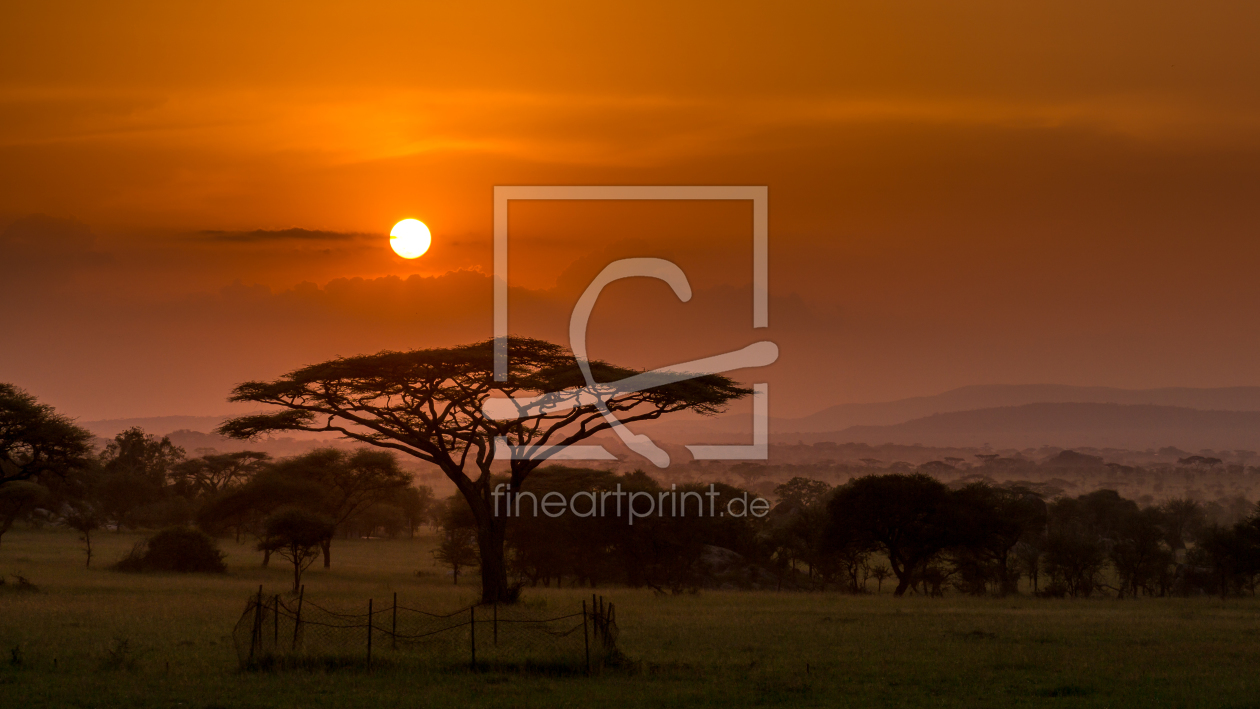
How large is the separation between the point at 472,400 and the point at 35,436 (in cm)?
1733

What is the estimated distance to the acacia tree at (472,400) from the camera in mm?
36875

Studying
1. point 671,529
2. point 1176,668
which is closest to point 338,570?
point 671,529

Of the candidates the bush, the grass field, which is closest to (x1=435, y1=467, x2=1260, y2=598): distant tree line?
the grass field

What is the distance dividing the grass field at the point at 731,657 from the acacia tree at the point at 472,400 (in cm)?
459

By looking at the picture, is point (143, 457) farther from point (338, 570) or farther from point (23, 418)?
point (23, 418)

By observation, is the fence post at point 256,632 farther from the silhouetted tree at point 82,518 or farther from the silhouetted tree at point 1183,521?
the silhouetted tree at point 1183,521

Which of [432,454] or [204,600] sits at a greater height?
[432,454]

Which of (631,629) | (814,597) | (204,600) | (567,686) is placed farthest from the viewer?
(814,597)

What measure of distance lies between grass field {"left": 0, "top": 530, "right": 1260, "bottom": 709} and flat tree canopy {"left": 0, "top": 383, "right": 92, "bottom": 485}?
462 cm

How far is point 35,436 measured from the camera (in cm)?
4134

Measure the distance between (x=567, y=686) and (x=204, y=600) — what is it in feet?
70.1

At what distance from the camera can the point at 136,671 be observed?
21.7 m

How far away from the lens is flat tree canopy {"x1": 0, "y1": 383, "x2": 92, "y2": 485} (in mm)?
41031

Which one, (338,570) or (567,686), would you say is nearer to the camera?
(567,686)
